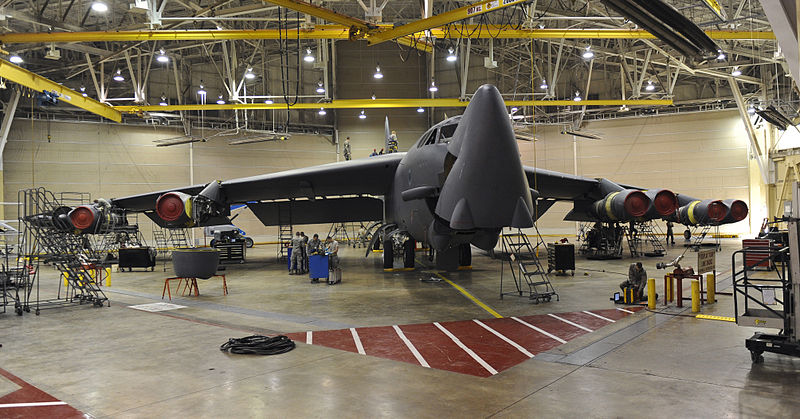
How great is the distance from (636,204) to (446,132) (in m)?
9.83

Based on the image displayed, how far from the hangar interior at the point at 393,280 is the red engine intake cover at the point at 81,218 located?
69cm

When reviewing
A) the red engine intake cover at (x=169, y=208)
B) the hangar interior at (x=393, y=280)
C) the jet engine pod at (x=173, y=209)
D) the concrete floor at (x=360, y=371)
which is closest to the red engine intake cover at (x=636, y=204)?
the hangar interior at (x=393, y=280)

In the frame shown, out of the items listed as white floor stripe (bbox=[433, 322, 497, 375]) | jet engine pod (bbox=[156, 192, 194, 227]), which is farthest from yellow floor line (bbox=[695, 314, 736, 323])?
jet engine pod (bbox=[156, 192, 194, 227])

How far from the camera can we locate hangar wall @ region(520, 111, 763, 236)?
37469 millimetres

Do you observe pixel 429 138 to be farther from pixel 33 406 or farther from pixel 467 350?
pixel 33 406

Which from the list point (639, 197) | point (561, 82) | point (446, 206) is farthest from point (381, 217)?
point (561, 82)

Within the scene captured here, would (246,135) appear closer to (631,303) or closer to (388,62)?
(388,62)

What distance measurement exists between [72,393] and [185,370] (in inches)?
51.9

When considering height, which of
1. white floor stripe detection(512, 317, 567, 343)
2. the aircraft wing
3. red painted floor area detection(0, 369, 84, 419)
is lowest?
white floor stripe detection(512, 317, 567, 343)

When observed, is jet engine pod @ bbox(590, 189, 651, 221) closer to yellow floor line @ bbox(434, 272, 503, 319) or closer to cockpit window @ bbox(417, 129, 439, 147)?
yellow floor line @ bbox(434, 272, 503, 319)

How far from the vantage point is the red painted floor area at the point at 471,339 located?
7367mm

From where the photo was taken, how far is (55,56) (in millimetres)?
24047

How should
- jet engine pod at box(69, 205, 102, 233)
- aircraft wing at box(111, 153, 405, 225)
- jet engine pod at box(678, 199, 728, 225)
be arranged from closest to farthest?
aircraft wing at box(111, 153, 405, 225) → jet engine pod at box(69, 205, 102, 233) → jet engine pod at box(678, 199, 728, 225)

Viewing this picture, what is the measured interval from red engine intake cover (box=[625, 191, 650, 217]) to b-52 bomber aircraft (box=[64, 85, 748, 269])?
0.12ft
